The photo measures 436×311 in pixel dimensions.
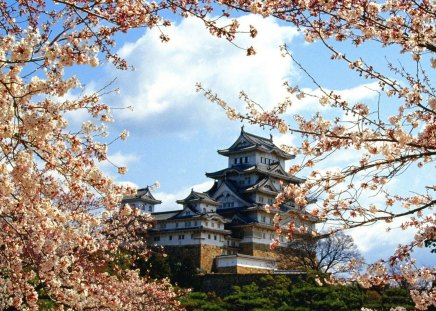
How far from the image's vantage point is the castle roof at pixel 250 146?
46.3 metres

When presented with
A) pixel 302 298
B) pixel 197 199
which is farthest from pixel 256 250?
pixel 302 298

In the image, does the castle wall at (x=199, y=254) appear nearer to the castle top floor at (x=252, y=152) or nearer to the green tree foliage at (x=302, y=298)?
the green tree foliage at (x=302, y=298)

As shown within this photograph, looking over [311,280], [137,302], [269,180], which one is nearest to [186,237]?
[269,180]

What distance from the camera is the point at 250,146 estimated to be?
152ft

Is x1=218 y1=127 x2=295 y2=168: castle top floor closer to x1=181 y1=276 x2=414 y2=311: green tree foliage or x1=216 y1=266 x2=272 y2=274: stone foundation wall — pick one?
x1=216 y1=266 x2=272 y2=274: stone foundation wall

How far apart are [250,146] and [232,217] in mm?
7536

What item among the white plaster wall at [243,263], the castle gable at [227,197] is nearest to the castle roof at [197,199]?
the castle gable at [227,197]

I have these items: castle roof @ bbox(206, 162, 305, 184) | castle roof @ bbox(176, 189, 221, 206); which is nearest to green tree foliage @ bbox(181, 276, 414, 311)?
castle roof @ bbox(176, 189, 221, 206)

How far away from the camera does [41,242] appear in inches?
247

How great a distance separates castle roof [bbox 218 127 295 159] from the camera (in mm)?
46344

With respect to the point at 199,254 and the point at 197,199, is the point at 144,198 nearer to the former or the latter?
the point at 197,199

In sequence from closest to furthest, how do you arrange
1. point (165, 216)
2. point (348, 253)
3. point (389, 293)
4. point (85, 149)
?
point (85, 149), point (389, 293), point (348, 253), point (165, 216)

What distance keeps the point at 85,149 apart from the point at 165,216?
37703mm

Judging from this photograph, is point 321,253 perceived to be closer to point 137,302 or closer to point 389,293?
point 389,293
